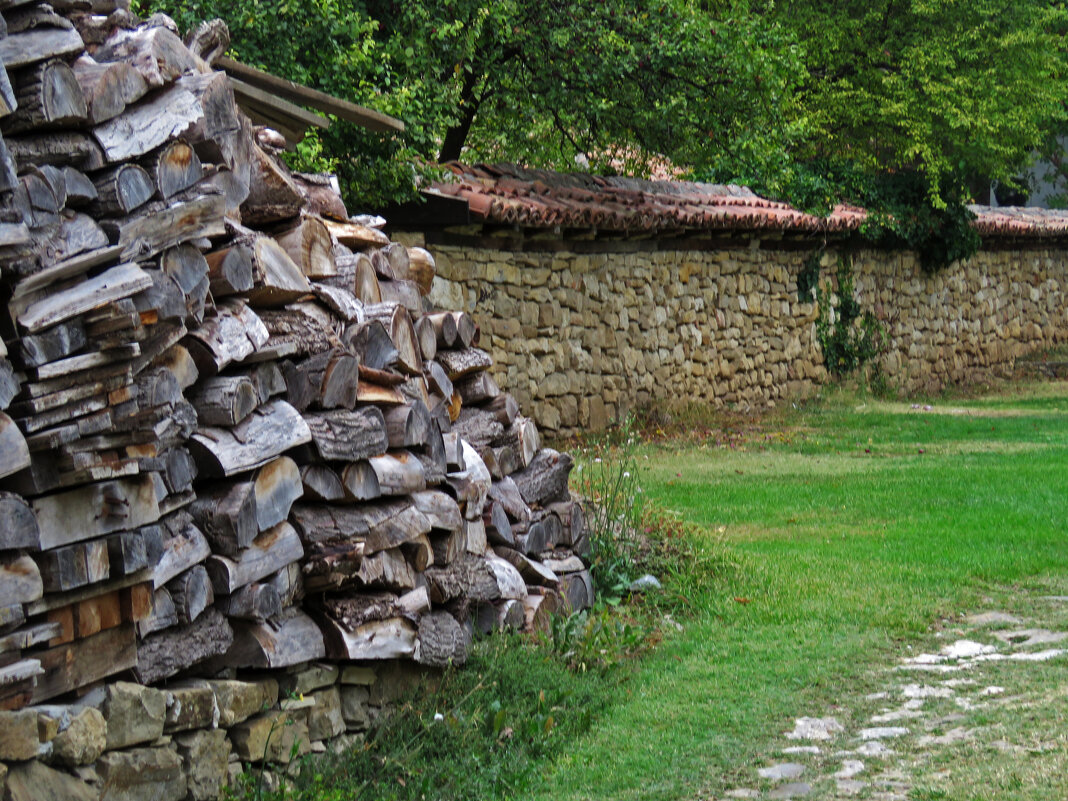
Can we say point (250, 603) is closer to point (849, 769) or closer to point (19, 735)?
point (19, 735)

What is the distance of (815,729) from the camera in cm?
470

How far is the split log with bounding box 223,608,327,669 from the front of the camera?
3.97 metres

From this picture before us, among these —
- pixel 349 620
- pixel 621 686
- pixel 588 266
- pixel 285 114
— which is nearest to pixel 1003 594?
pixel 621 686

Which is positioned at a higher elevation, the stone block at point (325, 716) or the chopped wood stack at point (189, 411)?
the chopped wood stack at point (189, 411)

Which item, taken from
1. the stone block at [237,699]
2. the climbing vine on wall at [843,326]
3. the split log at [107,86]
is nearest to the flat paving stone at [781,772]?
the stone block at [237,699]

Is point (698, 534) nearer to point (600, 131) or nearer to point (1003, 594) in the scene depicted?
point (1003, 594)

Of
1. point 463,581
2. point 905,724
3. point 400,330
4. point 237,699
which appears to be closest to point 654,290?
point 400,330

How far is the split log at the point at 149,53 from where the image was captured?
3740 millimetres

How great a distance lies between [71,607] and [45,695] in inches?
9.7

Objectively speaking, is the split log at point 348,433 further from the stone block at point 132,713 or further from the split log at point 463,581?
the stone block at point 132,713

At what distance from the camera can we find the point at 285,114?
5746 mm

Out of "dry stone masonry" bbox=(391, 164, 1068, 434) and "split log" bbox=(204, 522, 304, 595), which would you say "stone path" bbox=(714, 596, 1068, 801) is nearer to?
"split log" bbox=(204, 522, 304, 595)

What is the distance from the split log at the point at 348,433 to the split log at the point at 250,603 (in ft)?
1.80

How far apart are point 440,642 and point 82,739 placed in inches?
63.1
